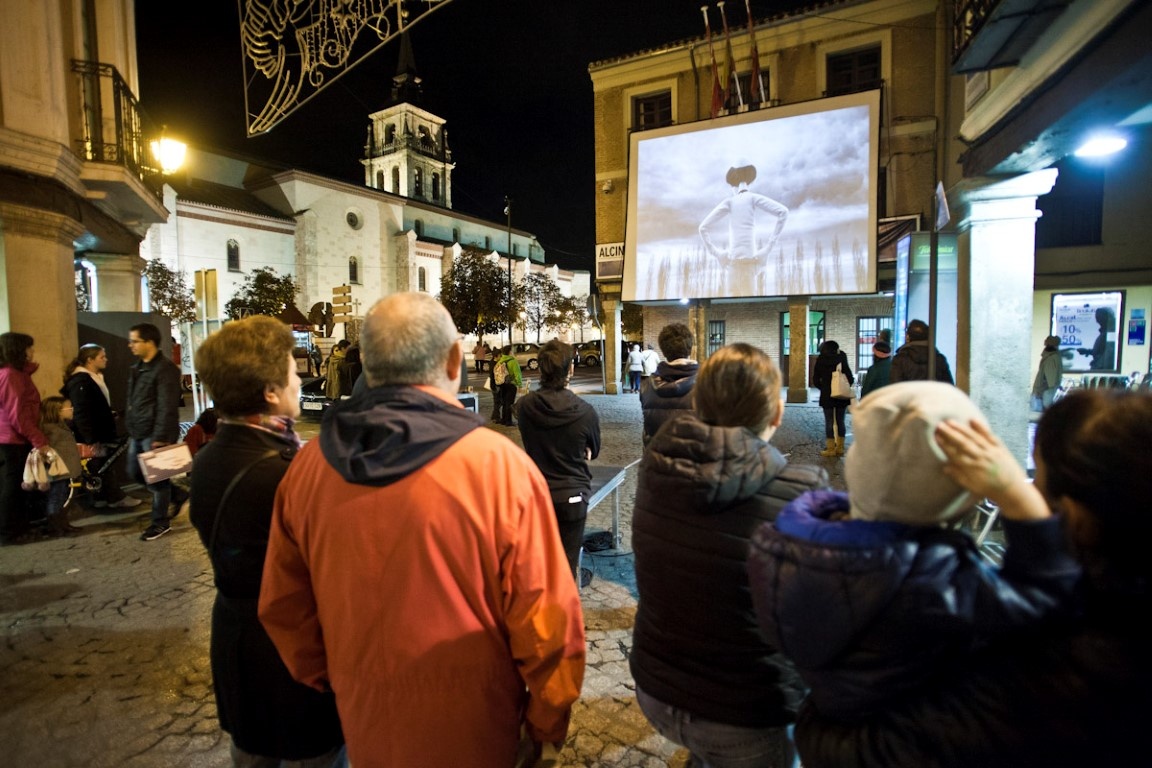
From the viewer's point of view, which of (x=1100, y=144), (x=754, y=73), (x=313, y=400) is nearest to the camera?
(x=1100, y=144)

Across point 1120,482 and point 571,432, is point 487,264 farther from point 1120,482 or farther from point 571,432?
point 1120,482

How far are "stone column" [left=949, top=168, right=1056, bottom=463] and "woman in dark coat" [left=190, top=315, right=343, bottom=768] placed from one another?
603cm

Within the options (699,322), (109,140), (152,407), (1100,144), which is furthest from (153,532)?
(699,322)

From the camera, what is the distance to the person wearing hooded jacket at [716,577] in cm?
162

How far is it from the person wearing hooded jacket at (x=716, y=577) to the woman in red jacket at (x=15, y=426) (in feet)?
20.1

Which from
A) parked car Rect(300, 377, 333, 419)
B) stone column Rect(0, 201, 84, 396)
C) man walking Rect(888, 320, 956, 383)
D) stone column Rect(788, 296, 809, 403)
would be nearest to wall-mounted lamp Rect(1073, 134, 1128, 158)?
man walking Rect(888, 320, 956, 383)

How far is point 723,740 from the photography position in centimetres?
168

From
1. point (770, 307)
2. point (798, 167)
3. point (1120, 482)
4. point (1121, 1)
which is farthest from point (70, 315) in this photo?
point (770, 307)

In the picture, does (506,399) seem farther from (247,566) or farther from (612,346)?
(247,566)

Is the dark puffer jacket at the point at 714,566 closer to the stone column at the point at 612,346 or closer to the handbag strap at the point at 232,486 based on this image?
the handbag strap at the point at 232,486

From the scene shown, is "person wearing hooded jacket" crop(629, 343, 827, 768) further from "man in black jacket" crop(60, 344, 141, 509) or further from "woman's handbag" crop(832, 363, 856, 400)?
"woman's handbag" crop(832, 363, 856, 400)

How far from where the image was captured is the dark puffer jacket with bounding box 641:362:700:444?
4035 millimetres

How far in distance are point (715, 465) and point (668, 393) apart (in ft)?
8.19

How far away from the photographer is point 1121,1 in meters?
3.31
